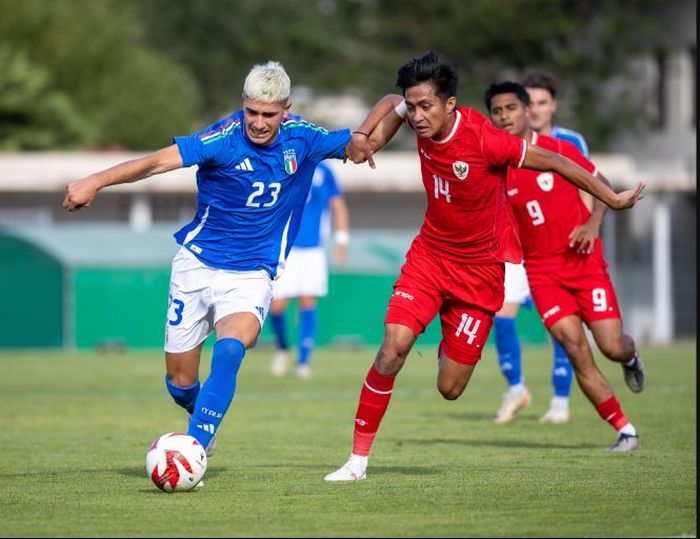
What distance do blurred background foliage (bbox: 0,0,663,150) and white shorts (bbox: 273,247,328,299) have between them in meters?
21.0

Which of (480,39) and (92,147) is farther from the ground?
(480,39)

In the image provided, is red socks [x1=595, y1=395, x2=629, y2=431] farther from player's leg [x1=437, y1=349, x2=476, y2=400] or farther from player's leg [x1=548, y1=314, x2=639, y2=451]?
player's leg [x1=437, y1=349, x2=476, y2=400]

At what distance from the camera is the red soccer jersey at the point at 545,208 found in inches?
435

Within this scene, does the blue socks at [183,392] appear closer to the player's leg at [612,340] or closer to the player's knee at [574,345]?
the player's knee at [574,345]

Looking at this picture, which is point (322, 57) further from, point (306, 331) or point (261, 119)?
point (261, 119)

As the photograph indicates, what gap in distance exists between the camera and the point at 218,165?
8.78 metres

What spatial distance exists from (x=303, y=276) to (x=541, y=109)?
20.6ft

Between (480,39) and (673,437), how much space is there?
29983 mm

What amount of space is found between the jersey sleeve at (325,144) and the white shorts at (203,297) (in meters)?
0.76

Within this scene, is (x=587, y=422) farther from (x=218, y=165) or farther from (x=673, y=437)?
(x=218, y=165)

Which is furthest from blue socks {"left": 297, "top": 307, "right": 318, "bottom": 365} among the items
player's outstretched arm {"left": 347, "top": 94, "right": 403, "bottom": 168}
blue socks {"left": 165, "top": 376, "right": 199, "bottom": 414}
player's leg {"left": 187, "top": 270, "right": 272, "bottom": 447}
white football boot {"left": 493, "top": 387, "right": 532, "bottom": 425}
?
player's outstretched arm {"left": 347, "top": 94, "right": 403, "bottom": 168}

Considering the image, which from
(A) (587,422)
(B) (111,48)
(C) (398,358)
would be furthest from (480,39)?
(C) (398,358)

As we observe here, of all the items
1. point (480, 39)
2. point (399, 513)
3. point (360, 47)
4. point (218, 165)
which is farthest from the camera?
point (360, 47)

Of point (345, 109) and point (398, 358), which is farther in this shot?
point (345, 109)
